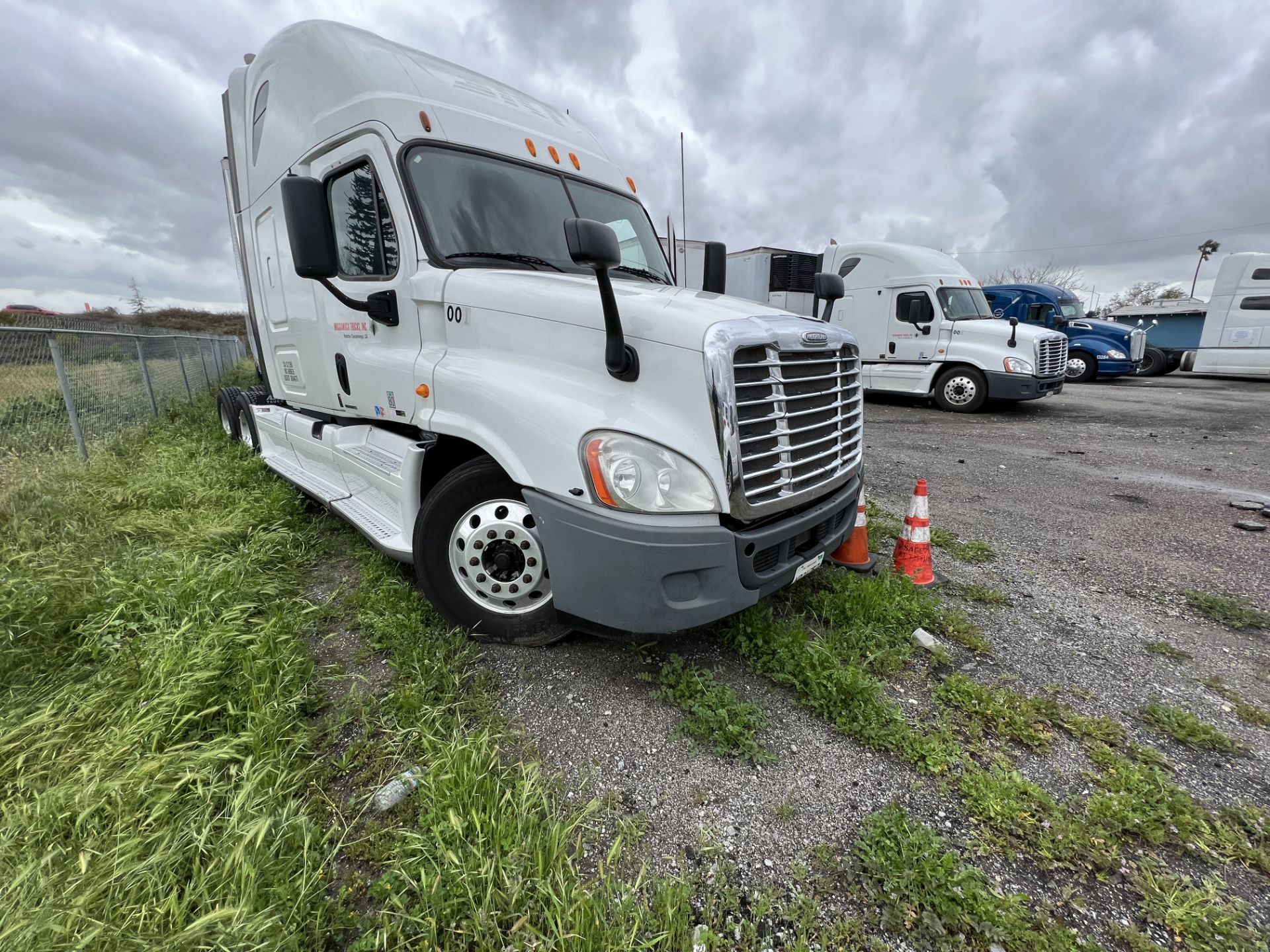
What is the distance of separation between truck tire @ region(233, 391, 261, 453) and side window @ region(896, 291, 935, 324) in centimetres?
1105

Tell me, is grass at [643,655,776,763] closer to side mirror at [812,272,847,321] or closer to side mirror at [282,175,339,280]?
side mirror at [812,272,847,321]

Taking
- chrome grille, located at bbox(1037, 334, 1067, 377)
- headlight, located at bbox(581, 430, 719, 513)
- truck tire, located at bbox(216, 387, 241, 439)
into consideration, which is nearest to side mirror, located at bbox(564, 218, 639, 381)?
headlight, located at bbox(581, 430, 719, 513)

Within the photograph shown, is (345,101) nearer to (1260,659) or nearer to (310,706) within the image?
(310,706)

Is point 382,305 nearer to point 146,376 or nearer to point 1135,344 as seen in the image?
point 146,376

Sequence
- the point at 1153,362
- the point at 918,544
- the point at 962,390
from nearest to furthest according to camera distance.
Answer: the point at 918,544 < the point at 962,390 < the point at 1153,362

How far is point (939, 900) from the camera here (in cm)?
166

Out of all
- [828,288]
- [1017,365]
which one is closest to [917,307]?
[1017,365]

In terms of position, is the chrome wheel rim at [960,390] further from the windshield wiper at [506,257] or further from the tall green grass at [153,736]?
the tall green grass at [153,736]

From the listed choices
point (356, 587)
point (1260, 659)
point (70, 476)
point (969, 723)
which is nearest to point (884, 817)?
point (969, 723)

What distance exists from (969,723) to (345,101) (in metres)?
4.78

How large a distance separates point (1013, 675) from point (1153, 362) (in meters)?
23.0

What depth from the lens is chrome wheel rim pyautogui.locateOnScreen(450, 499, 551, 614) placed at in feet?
8.63

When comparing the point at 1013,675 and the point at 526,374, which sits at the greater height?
the point at 526,374

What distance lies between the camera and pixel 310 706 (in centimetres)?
246
